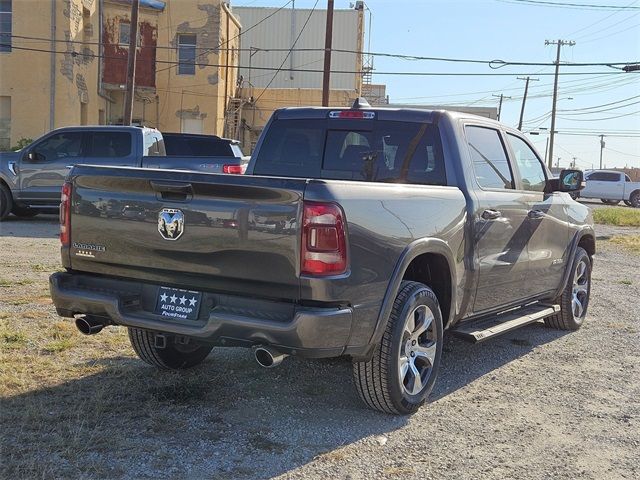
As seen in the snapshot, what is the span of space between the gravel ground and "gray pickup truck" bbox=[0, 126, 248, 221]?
25.2 ft

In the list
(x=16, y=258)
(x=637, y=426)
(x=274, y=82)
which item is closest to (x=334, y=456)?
(x=637, y=426)

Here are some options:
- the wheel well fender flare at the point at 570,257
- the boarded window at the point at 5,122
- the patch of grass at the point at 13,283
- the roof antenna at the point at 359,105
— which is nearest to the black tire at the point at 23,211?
the patch of grass at the point at 13,283

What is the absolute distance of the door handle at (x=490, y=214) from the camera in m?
5.16

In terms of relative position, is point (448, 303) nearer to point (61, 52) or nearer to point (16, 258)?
point (16, 258)

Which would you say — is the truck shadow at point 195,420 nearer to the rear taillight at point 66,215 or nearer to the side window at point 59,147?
the rear taillight at point 66,215

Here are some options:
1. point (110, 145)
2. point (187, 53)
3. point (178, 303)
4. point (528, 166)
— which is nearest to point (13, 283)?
point (178, 303)

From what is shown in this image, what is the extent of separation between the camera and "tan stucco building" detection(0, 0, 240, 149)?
25109 mm

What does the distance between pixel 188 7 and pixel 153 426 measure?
28920mm

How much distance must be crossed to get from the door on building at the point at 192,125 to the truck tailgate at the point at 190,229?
90.0ft

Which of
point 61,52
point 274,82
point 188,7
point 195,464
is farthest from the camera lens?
point 274,82

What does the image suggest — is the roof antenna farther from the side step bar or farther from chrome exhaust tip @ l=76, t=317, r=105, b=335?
chrome exhaust tip @ l=76, t=317, r=105, b=335

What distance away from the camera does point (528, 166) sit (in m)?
6.34

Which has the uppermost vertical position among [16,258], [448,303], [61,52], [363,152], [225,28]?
[225,28]

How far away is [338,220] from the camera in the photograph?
3688 mm
